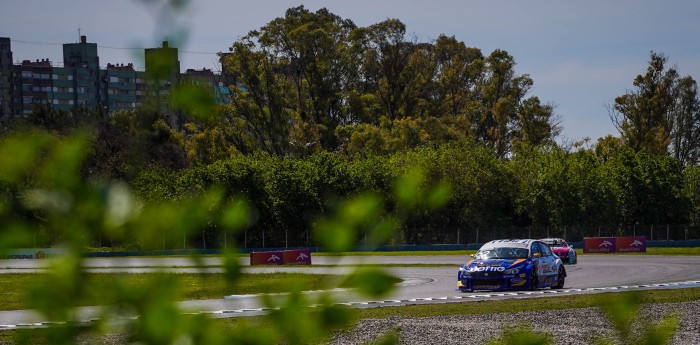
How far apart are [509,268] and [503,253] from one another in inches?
28.4

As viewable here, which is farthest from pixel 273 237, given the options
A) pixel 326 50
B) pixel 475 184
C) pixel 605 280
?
pixel 605 280

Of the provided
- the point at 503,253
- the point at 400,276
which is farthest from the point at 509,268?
the point at 400,276

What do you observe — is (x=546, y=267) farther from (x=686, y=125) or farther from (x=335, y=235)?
(x=686, y=125)

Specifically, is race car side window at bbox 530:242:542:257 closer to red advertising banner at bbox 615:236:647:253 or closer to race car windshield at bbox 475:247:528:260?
race car windshield at bbox 475:247:528:260

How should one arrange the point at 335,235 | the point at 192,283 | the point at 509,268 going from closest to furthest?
the point at 335,235 → the point at 192,283 → the point at 509,268

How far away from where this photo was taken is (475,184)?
75.4 m

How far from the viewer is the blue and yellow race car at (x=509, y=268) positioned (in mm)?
26891

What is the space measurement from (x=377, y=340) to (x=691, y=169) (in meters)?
91.3

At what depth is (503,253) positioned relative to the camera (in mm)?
27516

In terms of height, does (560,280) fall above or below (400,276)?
below

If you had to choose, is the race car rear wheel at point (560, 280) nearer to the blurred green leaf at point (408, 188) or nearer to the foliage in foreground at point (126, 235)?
the blurred green leaf at point (408, 188)

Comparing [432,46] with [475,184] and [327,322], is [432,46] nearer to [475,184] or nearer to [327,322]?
[475,184]

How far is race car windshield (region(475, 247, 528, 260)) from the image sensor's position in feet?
89.2

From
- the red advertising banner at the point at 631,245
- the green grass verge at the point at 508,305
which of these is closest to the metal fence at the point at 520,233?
the red advertising banner at the point at 631,245
